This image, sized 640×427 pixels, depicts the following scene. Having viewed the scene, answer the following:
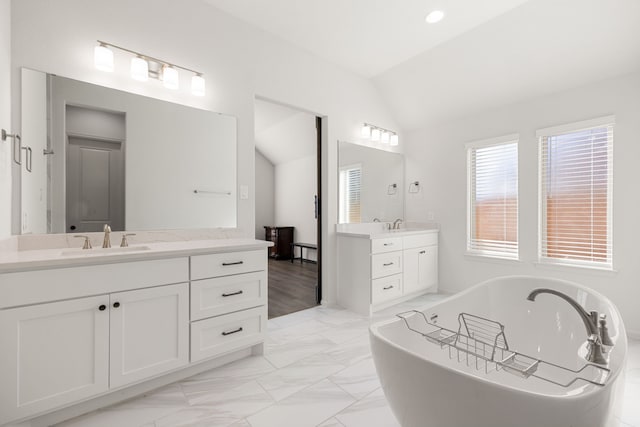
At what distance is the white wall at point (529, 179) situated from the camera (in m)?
2.63

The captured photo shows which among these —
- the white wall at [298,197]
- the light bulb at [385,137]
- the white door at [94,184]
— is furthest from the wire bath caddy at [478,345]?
the white wall at [298,197]

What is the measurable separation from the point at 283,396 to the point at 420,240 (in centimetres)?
254

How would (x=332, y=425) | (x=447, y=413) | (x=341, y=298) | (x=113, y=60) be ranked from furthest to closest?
(x=341, y=298), (x=113, y=60), (x=332, y=425), (x=447, y=413)

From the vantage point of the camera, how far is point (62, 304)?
1424 mm

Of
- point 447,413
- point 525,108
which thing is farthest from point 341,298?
point 525,108

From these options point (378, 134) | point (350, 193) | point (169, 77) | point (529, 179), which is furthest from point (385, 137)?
point (169, 77)

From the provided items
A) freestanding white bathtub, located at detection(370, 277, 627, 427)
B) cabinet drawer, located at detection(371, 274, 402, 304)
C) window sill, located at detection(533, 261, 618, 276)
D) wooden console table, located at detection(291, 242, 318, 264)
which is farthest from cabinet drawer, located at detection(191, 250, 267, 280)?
wooden console table, located at detection(291, 242, 318, 264)

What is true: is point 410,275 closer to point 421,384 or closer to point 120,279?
point 421,384

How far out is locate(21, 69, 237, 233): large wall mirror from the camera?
6.04 feet

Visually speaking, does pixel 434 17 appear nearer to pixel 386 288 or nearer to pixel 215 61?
pixel 215 61

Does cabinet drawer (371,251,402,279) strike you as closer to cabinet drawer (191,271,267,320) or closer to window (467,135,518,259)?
window (467,135,518,259)

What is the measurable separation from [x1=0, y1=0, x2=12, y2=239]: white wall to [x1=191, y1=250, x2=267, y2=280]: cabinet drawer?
98cm

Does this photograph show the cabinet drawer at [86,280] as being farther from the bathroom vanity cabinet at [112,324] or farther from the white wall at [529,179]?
the white wall at [529,179]

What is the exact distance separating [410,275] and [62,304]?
3.15m
